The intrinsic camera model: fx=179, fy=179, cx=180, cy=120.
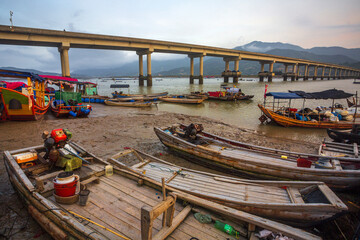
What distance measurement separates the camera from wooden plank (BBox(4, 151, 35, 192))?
13.6 feet

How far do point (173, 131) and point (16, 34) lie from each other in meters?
46.2

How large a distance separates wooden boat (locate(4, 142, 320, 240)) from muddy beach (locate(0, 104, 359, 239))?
0.78 m

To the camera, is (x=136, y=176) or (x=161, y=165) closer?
(x=136, y=176)

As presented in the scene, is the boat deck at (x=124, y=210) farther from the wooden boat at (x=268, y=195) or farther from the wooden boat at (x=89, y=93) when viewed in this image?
the wooden boat at (x=89, y=93)

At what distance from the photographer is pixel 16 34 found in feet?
121

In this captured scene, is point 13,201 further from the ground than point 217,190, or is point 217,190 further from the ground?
point 217,190

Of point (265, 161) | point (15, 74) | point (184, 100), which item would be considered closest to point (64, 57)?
point (184, 100)

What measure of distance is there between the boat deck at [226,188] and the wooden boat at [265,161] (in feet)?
5.43

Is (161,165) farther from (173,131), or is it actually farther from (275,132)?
(275,132)

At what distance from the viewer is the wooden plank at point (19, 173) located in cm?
415

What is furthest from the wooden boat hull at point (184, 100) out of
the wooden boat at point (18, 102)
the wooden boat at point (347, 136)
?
the wooden boat at point (347, 136)

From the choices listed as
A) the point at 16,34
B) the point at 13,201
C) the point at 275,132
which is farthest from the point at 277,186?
the point at 16,34

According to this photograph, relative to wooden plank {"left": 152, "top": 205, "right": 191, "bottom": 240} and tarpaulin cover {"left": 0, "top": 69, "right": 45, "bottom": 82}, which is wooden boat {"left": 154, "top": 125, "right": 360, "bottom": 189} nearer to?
wooden plank {"left": 152, "top": 205, "right": 191, "bottom": 240}

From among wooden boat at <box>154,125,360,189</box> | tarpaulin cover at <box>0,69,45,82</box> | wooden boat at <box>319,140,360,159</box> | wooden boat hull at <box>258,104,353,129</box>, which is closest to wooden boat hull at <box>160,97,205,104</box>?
wooden boat hull at <box>258,104,353,129</box>
